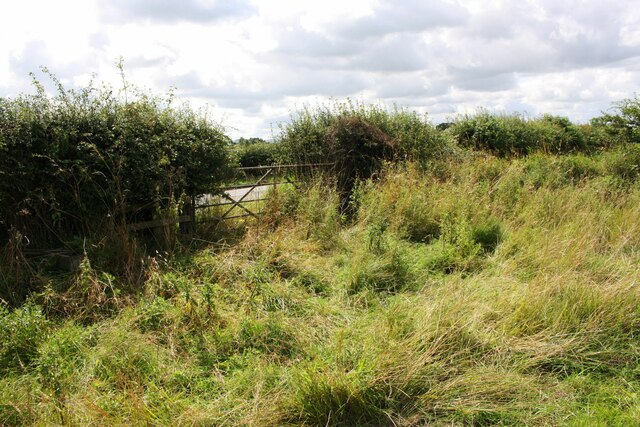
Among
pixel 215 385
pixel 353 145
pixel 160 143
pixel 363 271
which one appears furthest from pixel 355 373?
pixel 353 145

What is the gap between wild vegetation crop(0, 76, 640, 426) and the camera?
3479mm

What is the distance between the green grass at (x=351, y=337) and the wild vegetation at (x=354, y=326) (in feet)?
0.06

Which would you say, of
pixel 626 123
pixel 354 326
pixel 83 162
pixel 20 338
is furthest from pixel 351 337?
pixel 626 123

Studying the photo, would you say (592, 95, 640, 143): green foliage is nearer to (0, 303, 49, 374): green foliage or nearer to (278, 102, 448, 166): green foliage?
(278, 102, 448, 166): green foliage

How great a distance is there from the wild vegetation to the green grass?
0.02m

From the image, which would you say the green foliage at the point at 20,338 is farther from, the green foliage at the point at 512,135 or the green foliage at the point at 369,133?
the green foliage at the point at 512,135

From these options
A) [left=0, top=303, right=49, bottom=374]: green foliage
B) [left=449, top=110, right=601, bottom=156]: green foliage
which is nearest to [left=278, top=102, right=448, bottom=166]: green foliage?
[left=449, top=110, right=601, bottom=156]: green foliage

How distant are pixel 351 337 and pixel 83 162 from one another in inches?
169

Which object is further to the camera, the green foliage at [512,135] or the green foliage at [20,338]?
the green foliage at [512,135]

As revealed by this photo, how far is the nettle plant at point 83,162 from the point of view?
591 centimetres

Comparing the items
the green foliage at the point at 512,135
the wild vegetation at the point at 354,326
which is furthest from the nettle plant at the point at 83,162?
the green foliage at the point at 512,135

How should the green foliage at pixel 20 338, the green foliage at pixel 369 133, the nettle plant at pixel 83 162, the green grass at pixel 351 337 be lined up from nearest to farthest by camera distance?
the green grass at pixel 351 337 → the green foliage at pixel 20 338 → the nettle plant at pixel 83 162 → the green foliage at pixel 369 133

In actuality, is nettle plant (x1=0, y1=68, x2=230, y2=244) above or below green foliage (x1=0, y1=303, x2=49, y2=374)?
above

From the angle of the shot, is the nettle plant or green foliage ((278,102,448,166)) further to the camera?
green foliage ((278,102,448,166))
